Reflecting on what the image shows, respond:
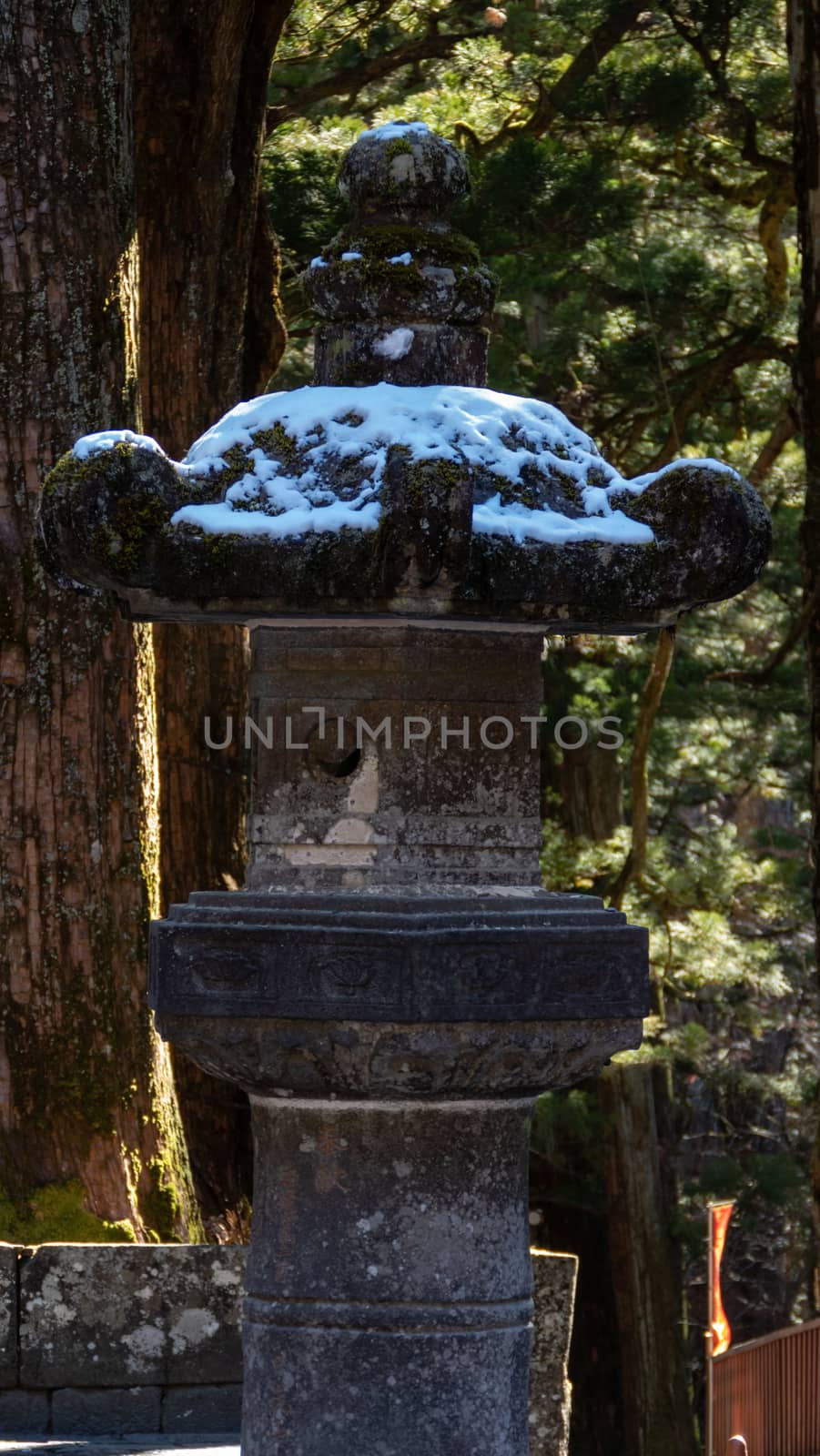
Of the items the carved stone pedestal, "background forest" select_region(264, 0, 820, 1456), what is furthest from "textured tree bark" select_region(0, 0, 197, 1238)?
"background forest" select_region(264, 0, 820, 1456)

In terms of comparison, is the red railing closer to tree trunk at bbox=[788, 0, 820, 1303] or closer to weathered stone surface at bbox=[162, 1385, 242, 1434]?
weathered stone surface at bbox=[162, 1385, 242, 1434]

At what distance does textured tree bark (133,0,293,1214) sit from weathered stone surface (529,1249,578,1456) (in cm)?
284

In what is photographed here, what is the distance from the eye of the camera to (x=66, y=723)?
691cm

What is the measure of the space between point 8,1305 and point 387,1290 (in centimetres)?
238

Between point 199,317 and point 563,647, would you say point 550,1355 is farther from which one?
point 563,647

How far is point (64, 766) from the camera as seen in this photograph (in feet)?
22.6

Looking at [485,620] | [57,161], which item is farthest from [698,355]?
[485,620]

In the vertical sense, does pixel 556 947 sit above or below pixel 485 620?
below

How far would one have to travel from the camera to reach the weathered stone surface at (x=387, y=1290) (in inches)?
156

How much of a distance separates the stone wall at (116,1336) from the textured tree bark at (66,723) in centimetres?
78

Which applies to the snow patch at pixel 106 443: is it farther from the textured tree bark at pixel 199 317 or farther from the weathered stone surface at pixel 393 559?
the textured tree bark at pixel 199 317

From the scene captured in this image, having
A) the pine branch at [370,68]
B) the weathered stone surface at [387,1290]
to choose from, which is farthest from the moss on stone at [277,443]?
the pine branch at [370,68]

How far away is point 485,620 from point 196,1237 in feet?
12.8

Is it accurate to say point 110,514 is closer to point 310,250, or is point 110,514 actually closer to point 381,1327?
point 381,1327
